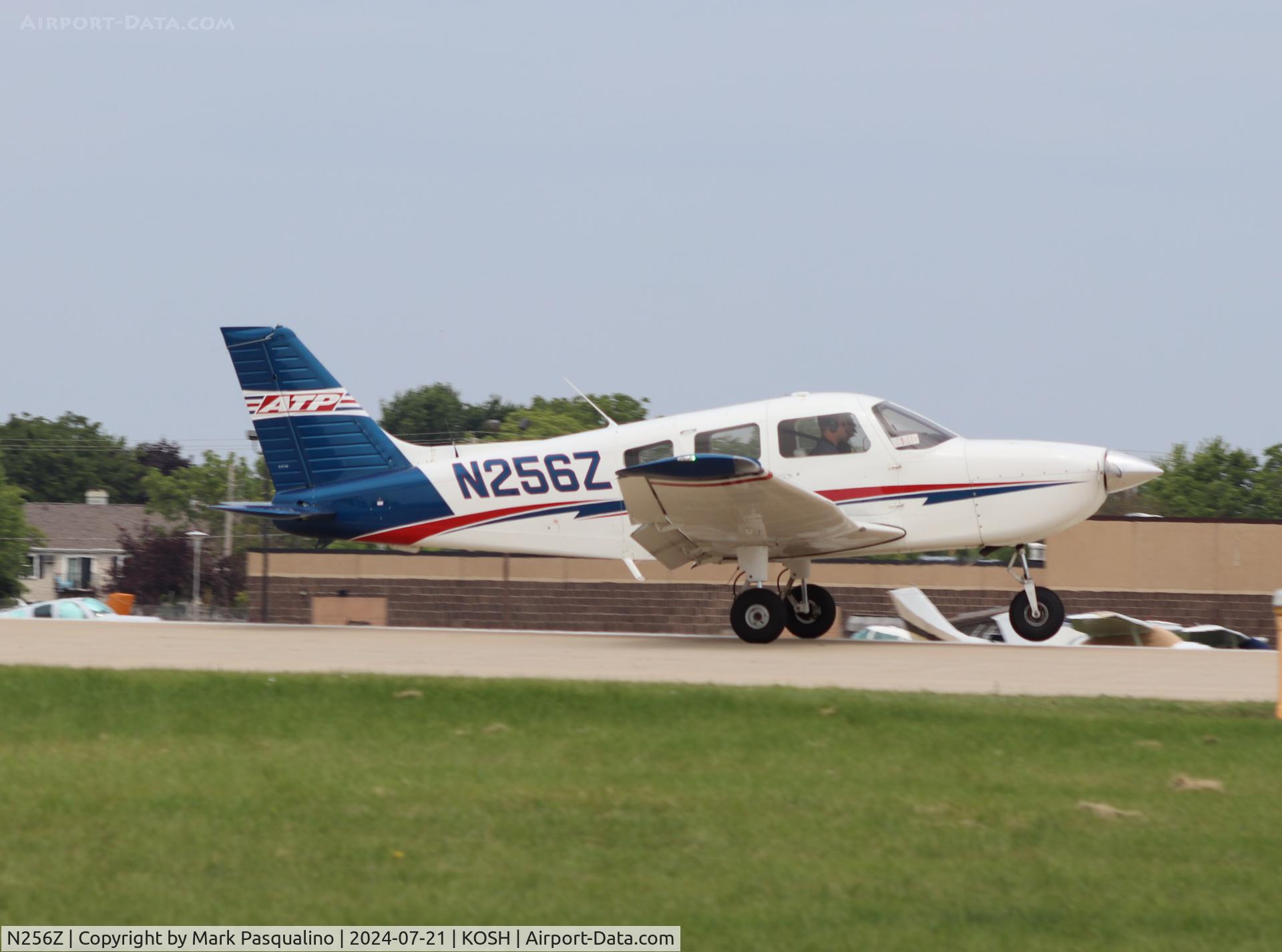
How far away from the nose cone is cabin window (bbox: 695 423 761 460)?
3299mm

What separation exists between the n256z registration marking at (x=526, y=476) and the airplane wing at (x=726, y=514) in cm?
99

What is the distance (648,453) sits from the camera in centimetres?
1482

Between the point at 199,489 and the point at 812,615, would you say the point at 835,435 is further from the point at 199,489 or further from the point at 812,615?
the point at 199,489

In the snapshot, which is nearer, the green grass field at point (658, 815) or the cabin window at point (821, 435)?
the green grass field at point (658, 815)

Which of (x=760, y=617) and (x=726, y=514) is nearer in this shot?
(x=726, y=514)

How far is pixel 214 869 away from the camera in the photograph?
5.75 m

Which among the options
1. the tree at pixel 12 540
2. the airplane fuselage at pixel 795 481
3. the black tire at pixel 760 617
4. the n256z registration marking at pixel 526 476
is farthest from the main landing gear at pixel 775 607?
the tree at pixel 12 540

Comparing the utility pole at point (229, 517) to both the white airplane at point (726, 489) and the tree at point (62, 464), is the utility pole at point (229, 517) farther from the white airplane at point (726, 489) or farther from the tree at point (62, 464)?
the white airplane at point (726, 489)

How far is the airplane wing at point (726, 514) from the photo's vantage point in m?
13.1

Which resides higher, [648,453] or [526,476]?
Result: [648,453]

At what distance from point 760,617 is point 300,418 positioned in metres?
5.56

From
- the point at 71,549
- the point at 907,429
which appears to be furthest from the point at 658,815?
the point at 71,549

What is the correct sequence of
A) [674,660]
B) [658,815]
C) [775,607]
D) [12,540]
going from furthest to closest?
1. [12,540]
2. [775,607]
3. [674,660]
4. [658,815]

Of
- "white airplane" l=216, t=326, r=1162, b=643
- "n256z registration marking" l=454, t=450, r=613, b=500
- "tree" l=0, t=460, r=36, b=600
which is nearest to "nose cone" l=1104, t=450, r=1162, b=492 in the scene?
"white airplane" l=216, t=326, r=1162, b=643
